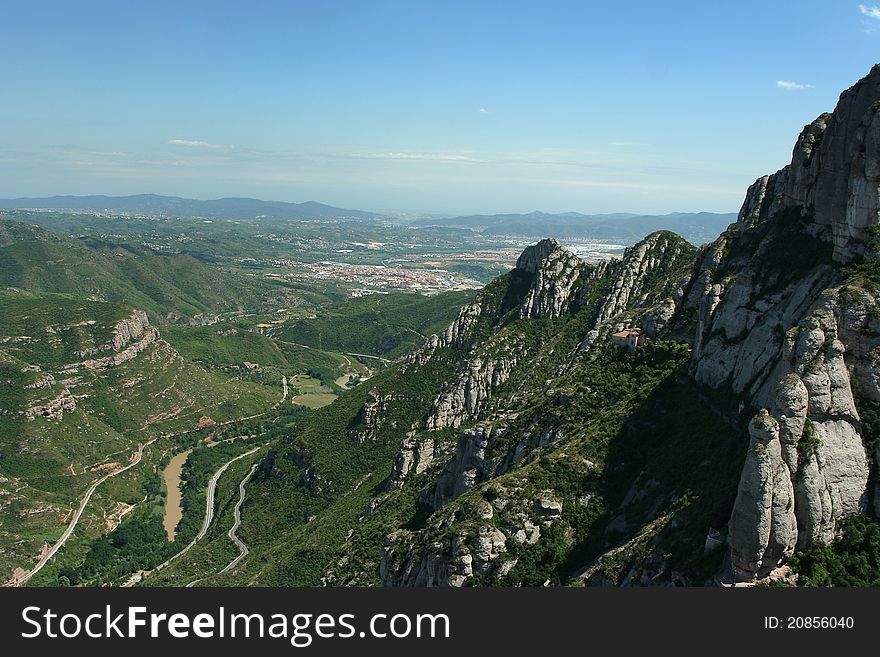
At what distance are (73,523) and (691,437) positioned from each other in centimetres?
13105

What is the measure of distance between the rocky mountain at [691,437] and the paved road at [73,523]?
4574 cm

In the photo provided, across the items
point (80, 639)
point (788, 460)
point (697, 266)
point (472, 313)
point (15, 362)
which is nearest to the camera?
point (80, 639)

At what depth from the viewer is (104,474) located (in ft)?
520

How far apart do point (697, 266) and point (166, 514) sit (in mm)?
124153

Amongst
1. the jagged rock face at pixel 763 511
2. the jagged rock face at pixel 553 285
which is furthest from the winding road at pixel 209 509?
the jagged rock face at pixel 763 511

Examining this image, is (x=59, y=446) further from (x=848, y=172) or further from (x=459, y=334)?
(x=848, y=172)

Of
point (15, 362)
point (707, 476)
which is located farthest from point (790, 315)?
point (15, 362)

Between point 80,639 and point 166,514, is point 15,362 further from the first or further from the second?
point 80,639

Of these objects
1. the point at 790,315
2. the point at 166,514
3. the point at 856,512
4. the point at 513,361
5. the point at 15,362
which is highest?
the point at 790,315

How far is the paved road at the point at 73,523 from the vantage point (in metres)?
115

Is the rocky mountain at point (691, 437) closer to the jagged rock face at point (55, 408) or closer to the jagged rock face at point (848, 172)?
the jagged rock face at point (848, 172)

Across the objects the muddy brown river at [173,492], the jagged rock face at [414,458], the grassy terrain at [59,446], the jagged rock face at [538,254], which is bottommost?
the muddy brown river at [173,492]

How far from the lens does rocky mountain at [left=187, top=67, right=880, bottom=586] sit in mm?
30797

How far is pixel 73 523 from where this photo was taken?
135000mm
